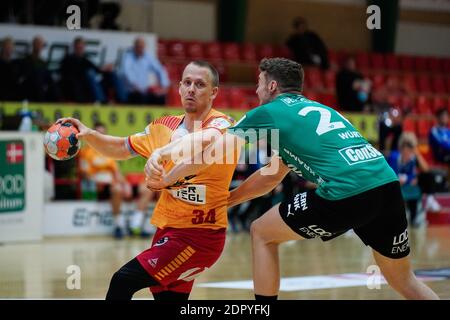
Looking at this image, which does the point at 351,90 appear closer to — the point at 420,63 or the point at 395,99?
the point at 395,99

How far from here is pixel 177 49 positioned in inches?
832

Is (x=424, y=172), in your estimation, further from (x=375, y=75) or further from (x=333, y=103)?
(x=375, y=75)

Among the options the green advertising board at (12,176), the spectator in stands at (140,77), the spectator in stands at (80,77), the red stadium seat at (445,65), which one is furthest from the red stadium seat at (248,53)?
the green advertising board at (12,176)

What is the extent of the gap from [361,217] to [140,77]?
12.1 m

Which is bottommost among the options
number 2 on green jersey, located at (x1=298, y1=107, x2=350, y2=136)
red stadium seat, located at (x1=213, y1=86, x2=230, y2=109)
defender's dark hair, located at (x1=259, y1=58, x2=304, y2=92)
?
red stadium seat, located at (x1=213, y1=86, x2=230, y2=109)

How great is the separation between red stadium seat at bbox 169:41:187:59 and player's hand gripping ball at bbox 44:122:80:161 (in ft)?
49.5

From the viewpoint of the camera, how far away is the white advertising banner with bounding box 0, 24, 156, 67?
17.0 m

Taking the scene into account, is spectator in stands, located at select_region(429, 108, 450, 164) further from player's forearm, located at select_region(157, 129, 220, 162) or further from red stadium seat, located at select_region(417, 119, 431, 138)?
player's forearm, located at select_region(157, 129, 220, 162)

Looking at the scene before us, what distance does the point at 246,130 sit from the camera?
547cm

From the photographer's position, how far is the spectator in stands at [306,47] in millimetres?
20688

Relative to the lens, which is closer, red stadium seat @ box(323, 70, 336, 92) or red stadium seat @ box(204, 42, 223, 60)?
red stadium seat @ box(204, 42, 223, 60)

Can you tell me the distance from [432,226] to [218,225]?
13.0 metres

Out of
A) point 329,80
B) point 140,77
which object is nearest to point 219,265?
point 140,77

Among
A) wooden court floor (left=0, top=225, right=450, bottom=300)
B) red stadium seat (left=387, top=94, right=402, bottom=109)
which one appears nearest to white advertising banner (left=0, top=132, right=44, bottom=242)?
wooden court floor (left=0, top=225, right=450, bottom=300)
